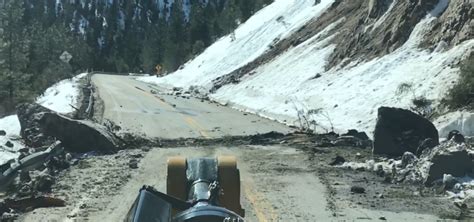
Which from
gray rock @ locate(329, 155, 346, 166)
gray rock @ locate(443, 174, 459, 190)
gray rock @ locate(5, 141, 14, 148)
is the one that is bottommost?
gray rock @ locate(329, 155, 346, 166)

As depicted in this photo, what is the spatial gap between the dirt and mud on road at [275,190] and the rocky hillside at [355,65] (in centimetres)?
449

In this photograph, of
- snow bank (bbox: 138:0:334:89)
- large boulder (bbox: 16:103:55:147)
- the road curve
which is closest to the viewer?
large boulder (bbox: 16:103:55:147)

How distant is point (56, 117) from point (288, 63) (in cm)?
2523

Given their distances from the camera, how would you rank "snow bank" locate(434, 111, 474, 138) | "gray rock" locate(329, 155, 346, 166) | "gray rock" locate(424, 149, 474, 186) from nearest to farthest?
1. "gray rock" locate(424, 149, 474, 186)
2. "gray rock" locate(329, 155, 346, 166)
3. "snow bank" locate(434, 111, 474, 138)

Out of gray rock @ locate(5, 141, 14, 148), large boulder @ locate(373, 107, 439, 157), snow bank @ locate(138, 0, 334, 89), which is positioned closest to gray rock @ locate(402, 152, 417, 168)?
large boulder @ locate(373, 107, 439, 157)

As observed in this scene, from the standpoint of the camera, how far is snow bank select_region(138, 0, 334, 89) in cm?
5006

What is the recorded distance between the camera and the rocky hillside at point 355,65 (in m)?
21.6

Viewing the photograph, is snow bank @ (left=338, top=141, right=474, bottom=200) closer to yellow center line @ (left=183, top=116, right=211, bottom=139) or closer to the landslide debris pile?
the landslide debris pile

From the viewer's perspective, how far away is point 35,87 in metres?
58.2

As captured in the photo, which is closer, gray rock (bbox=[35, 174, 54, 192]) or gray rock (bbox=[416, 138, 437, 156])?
gray rock (bbox=[35, 174, 54, 192])

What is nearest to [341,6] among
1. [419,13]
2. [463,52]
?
[419,13]

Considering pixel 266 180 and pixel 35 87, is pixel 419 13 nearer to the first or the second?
pixel 266 180

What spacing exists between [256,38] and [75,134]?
136ft

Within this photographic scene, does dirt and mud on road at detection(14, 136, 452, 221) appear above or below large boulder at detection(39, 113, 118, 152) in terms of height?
below
